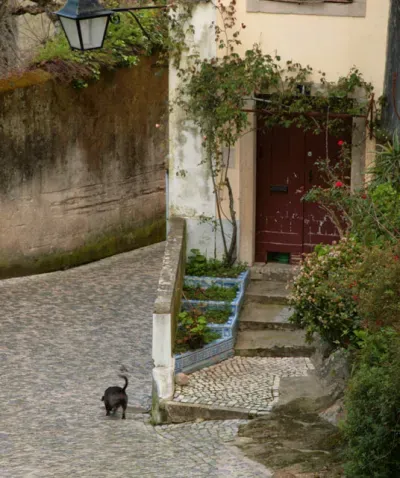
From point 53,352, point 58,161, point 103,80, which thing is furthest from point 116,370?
point 103,80

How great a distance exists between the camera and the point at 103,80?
1819 cm

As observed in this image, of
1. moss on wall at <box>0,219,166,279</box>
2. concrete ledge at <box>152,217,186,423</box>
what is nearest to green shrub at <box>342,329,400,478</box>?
concrete ledge at <box>152,217,186,423</box>

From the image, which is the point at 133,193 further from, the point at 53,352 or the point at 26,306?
the point at 53,352

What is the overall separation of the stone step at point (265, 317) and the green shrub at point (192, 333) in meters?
0.65

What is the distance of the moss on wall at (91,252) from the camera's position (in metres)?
17.0

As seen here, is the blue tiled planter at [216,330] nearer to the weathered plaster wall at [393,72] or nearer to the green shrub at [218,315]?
the green shrub at [218,315]

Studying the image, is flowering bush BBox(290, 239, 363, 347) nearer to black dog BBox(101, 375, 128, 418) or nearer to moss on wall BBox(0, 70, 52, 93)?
black dog BBox(101, 375, 128, 418)

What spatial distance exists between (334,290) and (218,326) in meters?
2.20

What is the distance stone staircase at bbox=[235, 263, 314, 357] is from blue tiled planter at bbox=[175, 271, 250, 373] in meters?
0.14

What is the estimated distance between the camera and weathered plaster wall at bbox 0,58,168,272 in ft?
55.1

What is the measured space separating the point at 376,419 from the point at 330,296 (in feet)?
8.80

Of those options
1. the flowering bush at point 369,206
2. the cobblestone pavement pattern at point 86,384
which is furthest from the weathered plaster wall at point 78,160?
the flowering bush at point 369,206

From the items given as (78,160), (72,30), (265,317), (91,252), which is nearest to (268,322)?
(265,317)

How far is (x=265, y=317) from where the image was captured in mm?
13938
